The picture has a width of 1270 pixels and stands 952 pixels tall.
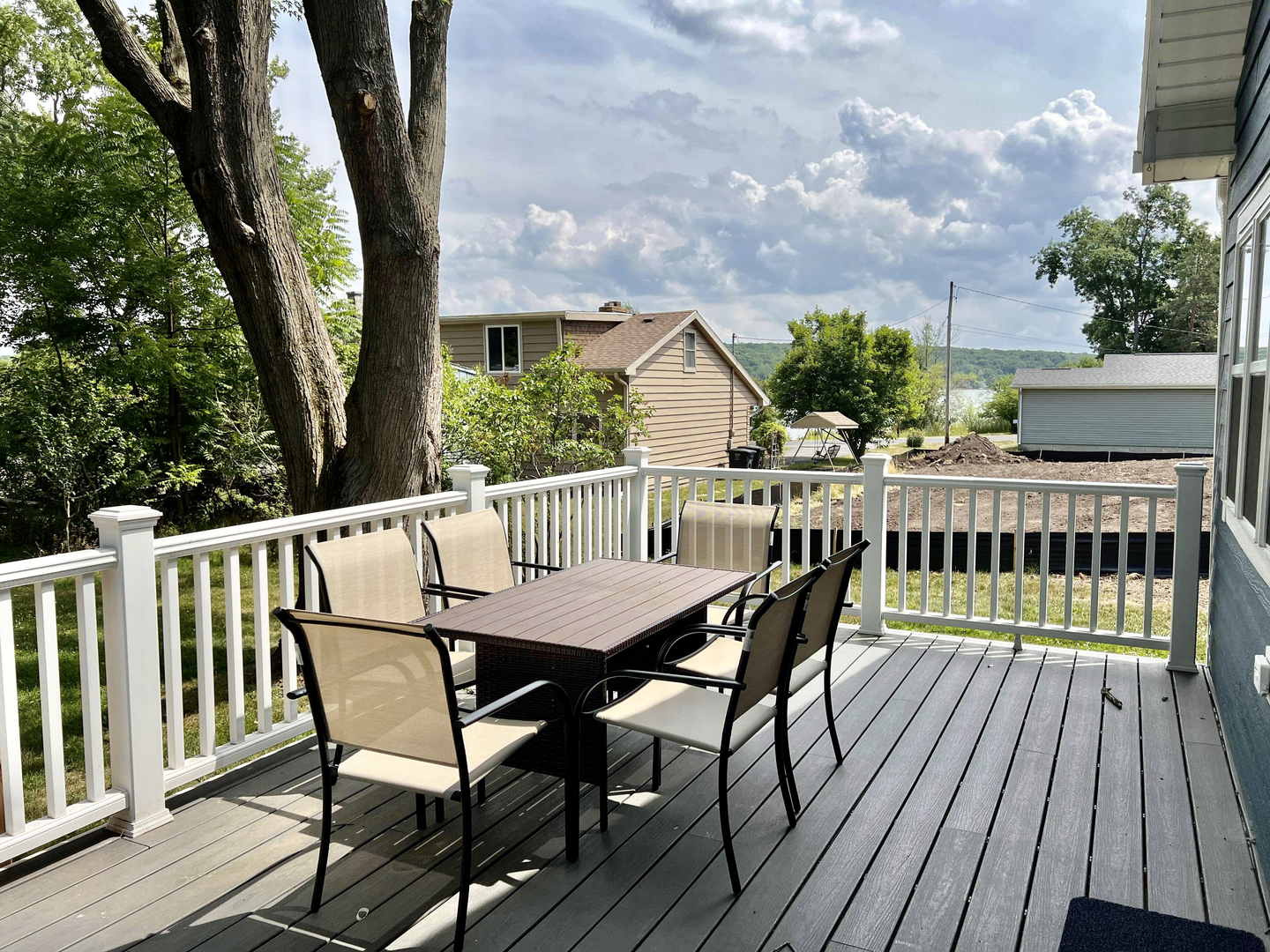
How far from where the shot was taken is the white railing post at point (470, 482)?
430 cm

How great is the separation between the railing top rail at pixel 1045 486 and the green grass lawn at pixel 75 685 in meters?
3.73

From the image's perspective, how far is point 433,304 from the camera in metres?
5.14

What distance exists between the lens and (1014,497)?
16562 mm

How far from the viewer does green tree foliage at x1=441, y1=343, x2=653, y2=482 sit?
358 inches

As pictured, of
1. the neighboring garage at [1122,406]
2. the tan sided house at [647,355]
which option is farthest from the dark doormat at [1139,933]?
the neighboring garage at [1122,406]

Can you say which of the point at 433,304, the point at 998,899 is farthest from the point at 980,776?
the point at 433,304

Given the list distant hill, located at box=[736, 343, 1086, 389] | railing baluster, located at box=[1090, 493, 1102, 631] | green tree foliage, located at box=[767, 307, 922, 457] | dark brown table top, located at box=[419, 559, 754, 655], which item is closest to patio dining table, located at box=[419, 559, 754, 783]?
dark brown table top, located at box=[419, 559, 754, 655]

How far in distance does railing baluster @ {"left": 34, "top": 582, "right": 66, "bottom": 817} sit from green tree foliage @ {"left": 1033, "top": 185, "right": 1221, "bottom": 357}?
171 feet

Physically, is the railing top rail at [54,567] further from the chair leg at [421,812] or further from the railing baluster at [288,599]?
the chair leg at [421,812]

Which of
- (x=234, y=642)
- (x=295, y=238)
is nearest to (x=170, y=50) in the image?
(x=295, y=238)

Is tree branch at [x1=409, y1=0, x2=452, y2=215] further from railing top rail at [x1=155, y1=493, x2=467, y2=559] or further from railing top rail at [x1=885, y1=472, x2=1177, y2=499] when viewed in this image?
railing top rail at [x1=885, y1=472, x2=1177, y2=499]

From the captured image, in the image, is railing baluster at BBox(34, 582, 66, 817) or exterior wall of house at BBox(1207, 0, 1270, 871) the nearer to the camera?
railing baluster at BBox(34, 582, 66, 817)

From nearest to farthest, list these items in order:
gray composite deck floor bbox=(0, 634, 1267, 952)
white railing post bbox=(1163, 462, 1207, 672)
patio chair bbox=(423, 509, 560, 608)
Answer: gray composite deck floor bbox=(0, 634, 1267, 952), patio chair bbox=(423, 509, 560, 608), white railing post bbox=(1163, 462, 1207, 672)

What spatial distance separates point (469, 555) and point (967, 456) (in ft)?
68.3
